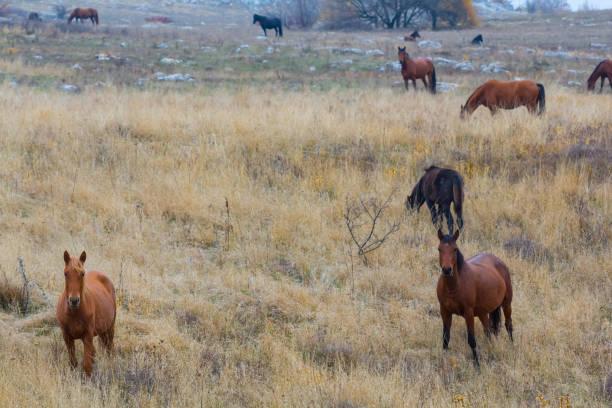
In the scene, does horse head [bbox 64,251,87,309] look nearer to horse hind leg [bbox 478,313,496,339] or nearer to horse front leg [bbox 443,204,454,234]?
horse hind leg [bbox 478,313,496,339]

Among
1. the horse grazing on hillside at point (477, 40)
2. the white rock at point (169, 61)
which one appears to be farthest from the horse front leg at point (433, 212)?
the horse grazing on hillside at point (477, 40)

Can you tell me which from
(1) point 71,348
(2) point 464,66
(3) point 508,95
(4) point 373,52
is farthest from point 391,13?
(1) point 71,348

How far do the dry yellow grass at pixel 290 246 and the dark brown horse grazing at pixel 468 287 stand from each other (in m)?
0.37

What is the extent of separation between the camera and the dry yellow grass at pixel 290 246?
170 inches

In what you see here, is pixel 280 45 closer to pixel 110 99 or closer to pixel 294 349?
pixel 110 99

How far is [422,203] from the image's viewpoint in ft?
26.3

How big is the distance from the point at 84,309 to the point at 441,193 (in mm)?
4830

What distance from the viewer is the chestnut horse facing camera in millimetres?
3750

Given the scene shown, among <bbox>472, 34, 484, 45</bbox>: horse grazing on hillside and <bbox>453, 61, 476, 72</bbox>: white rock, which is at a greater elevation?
<bbox>472, 34, 484, 45</bbox>: horse grazing on hillside

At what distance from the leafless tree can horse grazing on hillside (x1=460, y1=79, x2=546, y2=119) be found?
4867 mm

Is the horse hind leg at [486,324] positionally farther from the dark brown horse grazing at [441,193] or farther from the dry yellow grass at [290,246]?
the dark brown horse grazing at [441,193]

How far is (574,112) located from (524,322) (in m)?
8.11

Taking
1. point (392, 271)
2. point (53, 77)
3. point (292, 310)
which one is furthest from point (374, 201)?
point (53, 77)

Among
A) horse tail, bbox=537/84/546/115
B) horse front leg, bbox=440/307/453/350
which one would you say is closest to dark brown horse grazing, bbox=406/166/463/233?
horse front leg, bbox=440/307/453/350
